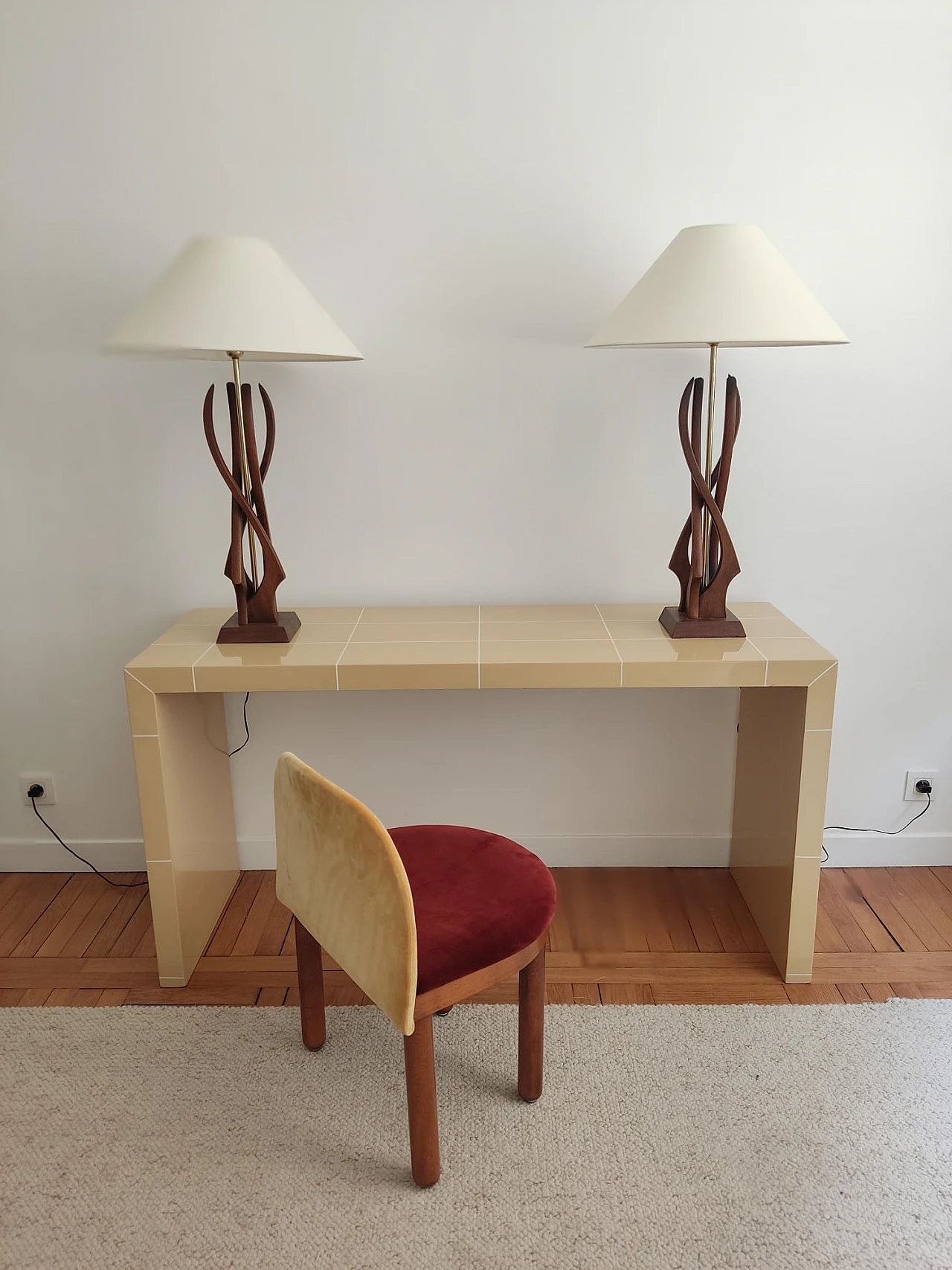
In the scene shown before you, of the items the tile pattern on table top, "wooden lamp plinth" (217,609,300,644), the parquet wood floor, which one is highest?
"wooden lamp plinth" (217,609,300,644)

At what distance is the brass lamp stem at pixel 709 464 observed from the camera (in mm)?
1861

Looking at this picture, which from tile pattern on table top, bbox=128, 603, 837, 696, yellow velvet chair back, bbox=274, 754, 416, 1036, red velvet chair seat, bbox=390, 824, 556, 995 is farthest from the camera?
tile pattern on table top, bbox=128, 603, 837, 696

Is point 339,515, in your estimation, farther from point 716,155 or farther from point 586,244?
point 716,155

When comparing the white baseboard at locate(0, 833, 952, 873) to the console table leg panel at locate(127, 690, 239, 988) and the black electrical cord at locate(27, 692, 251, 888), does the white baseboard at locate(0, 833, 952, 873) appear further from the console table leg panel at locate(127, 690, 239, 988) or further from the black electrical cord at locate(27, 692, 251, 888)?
the console table leg panel at locate(127, 690, 239, 988)

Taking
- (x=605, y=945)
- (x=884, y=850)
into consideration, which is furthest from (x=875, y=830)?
(x=605, y=945)

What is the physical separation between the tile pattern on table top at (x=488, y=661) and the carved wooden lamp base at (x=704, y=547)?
0.04m

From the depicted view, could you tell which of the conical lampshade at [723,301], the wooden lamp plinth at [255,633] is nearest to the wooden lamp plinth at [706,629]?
the conical lampshade at [723,301]

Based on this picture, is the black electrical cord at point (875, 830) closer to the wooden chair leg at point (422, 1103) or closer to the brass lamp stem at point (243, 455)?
the brass lamp stem at point (243, 455)

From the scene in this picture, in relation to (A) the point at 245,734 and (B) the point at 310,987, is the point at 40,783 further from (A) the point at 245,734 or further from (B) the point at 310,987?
(B) the point at 310,987

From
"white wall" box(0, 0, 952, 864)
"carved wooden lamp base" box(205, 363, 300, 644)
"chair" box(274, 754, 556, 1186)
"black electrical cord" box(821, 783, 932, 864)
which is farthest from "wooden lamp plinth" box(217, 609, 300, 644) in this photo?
"black electrical cord" box(821, 783, 932, 864)

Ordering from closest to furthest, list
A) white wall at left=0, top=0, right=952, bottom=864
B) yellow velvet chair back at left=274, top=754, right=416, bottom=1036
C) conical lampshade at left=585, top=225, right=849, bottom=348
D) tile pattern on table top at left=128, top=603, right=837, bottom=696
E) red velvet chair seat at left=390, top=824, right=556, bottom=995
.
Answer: yellow velvet chair back at left=274, top=754, right=416, bottom=1036 < red velvet chair seat at left=390, top=824, right=556, bottom=995 < conical lampshade at left=585, top=225, right=849, bottom=348 < tile pattern on table top at left=128, top=603, right=837, bottom=696 < white wall at left=0, top=0, right=952, bottom=864

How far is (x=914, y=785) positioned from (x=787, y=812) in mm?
639

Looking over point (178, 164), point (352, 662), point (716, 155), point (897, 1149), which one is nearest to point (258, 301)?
point (178, 164)

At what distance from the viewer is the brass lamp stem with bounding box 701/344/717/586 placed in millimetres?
1861
